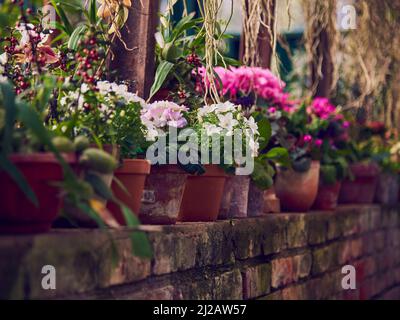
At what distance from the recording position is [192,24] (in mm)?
2838

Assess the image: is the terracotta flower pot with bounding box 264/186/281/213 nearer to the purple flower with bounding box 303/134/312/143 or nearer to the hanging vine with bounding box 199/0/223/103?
the purple flower with bounding box 303/134/312/143

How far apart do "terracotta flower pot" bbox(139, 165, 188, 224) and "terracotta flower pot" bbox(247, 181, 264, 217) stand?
74 cm

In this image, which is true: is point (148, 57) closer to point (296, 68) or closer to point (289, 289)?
point (289, 289)

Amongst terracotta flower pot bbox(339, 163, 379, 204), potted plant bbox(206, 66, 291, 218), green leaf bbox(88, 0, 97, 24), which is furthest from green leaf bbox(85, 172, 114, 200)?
terracotta flower pot bbox(339, 163, 379, 204)

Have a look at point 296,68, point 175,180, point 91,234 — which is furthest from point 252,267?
point 296,68

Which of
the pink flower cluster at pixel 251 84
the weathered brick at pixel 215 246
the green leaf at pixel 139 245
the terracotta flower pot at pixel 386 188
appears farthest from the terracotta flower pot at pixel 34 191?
the terracotta flower pot at pixel 386 188

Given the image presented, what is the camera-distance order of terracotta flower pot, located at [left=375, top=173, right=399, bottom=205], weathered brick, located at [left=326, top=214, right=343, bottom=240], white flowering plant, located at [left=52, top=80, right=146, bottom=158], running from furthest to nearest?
terracotta flower pot, located at [left=375, top=173, right=399, bottom=205]
weathered brick, located at [left=326, top=214, right=343, bottom=240]
white flowering plant, located at [left=52, top=80, right=146, bottom=158]

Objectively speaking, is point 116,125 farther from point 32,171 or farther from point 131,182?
point 32,171

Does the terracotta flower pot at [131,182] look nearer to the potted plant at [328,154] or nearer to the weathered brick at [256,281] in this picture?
the weathered brick at [256,281]

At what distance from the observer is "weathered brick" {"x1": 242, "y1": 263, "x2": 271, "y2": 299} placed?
2.78 meters

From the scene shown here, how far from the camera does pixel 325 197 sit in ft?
13.2

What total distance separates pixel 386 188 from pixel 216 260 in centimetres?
284

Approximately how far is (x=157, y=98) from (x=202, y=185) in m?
0.40

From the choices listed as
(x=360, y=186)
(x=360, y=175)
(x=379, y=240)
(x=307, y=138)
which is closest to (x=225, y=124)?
(x=307, y=138)
